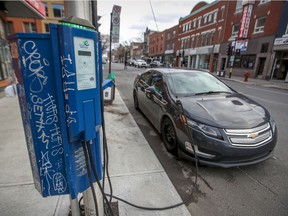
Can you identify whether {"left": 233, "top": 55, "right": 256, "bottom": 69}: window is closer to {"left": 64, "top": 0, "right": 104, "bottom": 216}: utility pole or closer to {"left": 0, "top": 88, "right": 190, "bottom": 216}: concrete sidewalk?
{"left": 0, "top": 88, "right": 190, "bottom": 216}: concrete sidewalk

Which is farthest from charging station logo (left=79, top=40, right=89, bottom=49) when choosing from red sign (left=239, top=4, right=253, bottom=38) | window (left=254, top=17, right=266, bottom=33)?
red sign (left=239, top=4, right=253, bottom=38)

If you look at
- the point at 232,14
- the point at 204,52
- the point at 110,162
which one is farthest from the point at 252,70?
the point at 110,162

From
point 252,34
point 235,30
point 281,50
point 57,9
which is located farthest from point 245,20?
point 57,9

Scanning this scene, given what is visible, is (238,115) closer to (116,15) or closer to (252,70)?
(116,15)

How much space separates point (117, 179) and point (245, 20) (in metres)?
24.1

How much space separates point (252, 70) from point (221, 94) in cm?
2012

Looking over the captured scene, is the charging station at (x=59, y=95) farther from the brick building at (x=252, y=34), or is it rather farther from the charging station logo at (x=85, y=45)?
the brick building at (x=252, y=34)

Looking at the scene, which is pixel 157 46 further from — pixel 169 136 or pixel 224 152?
pixel 224 152

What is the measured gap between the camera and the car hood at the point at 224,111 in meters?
2.63

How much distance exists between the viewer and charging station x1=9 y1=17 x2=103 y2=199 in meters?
1.06

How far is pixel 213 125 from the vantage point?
2.59 meters

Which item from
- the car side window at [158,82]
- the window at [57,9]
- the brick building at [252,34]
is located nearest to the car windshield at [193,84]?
the car side window at [158,82]

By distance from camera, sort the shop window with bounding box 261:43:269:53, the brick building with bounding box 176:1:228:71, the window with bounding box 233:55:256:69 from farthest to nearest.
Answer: the brick building with bounding box 176:1:228:71, the window with bounding box 233:55:256:69, the shop window with bounding box 261:43:269:53

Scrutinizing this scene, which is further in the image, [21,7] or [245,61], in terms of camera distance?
[245,61]
